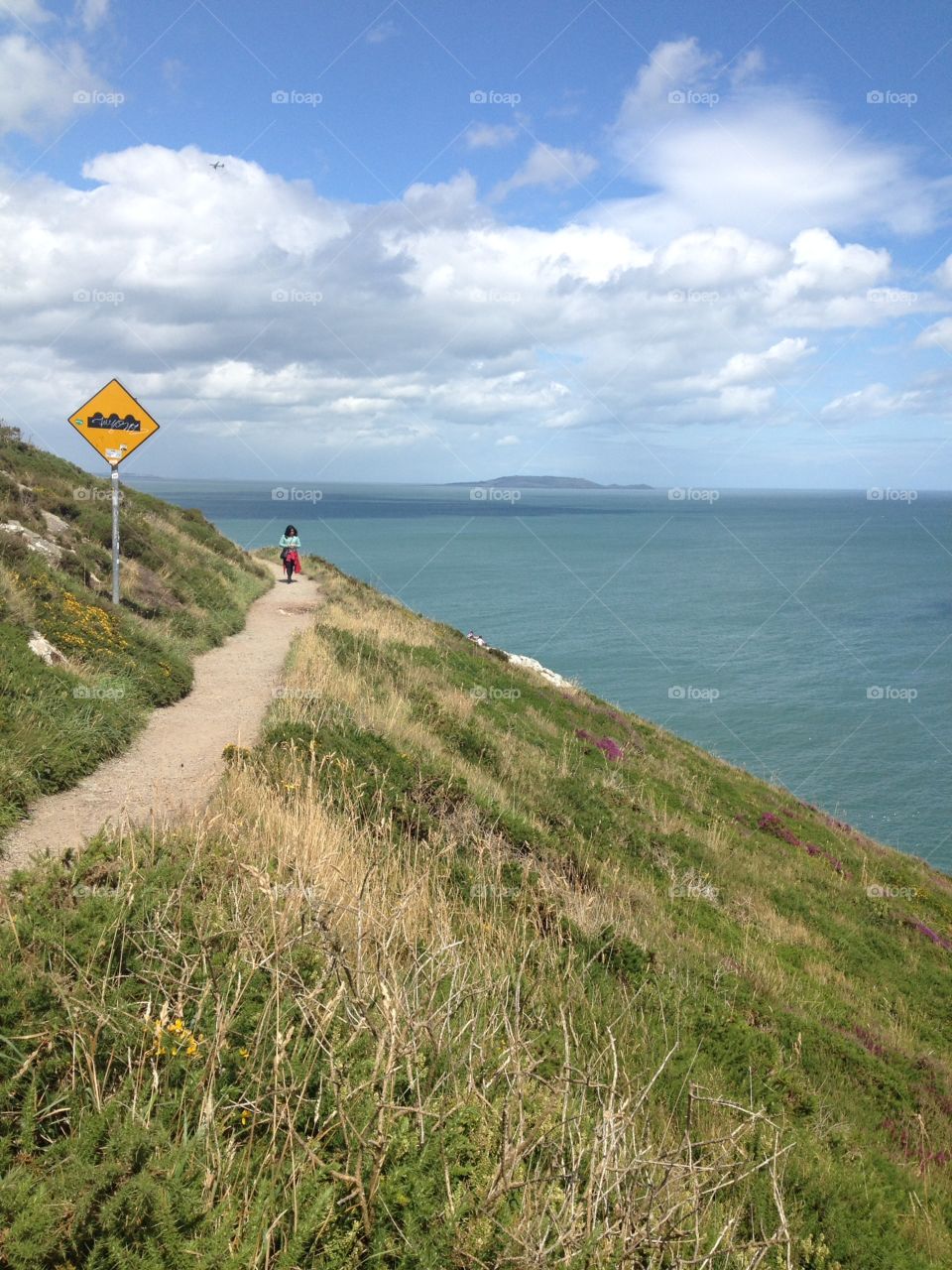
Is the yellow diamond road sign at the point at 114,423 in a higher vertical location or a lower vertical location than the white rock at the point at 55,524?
higher

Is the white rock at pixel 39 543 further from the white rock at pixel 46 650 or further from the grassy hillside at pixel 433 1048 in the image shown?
the grassy hillside at pixel 433 1048

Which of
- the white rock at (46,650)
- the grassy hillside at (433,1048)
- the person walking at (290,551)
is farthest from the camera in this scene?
the person walking at (290,551)

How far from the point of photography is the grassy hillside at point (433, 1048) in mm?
2783

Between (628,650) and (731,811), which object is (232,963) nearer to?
(731,811)

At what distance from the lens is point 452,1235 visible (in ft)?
9.28

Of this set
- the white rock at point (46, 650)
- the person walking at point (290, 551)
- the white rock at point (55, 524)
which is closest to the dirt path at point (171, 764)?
the white rock at point (46, 650)

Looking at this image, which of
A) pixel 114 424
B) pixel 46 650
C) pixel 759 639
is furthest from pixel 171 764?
pixel 759 639

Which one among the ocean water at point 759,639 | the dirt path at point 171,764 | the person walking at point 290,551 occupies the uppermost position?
the person walking at point 290,551

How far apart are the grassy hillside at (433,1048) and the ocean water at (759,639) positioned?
21489 mm

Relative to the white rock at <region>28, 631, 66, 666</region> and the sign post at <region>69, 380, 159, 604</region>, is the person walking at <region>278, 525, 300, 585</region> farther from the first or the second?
the white rock at <region>28, 631, 66, 666</region>

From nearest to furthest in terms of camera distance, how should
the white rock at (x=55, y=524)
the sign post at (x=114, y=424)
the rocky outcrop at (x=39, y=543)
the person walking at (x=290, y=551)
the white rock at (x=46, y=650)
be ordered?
the white rock at (x=46, y=650) < the sign post at (x=114, y=424) < the rocky outcrop at (x=39, y=543) < the white rock at (x=55, y=524) < the person walking at (x=290, y=551)

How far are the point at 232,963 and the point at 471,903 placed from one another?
121 inches

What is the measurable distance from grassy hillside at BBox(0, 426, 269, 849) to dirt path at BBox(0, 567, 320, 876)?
22 centimetres

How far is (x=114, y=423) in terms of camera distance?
577 inches
